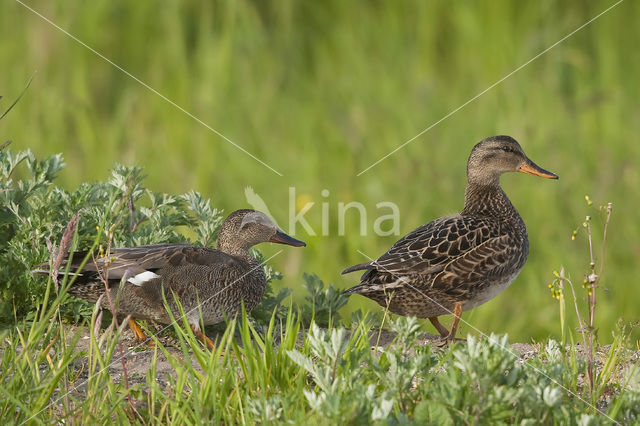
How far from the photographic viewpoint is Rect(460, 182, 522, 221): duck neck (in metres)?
6.31

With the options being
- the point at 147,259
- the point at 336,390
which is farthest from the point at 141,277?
the point at 336,390

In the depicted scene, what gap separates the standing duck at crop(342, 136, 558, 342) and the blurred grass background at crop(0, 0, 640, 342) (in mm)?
1332

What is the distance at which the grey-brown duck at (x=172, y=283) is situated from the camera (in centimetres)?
506

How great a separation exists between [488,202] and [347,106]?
286 centimetres

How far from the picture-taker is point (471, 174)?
21.3ft

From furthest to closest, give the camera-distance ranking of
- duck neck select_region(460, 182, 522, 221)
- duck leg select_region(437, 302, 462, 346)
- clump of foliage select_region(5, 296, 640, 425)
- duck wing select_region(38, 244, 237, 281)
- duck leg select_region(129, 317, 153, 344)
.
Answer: duck neck select_region(460, 182, 522, 221) → duck leg select_region(437, 302, 462, 346) → duck leg select_region(129, 317, 153, 344) → duck wing select_region(38, 244, 237, 281) → clump of foliage select_region(5, 296, 640, 425)

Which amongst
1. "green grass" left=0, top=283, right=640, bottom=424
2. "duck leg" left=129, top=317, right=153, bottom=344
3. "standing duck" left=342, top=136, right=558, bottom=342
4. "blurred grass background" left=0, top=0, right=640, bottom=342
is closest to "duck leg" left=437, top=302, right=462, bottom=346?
"standing duck" left=342, top=136, right=558, bottom=342

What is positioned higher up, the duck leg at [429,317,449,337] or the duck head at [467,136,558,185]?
the duck head at [467,136,558,185]

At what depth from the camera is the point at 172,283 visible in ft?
16.9

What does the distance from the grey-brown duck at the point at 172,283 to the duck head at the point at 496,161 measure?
1830mm

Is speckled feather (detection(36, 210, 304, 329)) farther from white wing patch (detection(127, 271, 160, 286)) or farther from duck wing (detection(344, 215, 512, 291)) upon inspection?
duck wing (detection(344, 215, 512, 291))

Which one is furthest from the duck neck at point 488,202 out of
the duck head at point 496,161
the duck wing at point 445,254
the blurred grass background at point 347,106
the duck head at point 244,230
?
the duck head at point 244,230

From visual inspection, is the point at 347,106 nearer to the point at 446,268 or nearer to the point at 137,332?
the point at 446,268

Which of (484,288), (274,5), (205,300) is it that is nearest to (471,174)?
(484,288)
